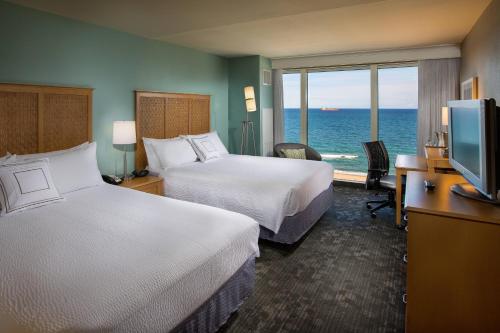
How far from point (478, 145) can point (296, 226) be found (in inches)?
72.0

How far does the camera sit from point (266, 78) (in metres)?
6.06

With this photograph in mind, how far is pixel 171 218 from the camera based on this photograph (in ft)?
7.33

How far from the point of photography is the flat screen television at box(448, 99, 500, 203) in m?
1.62

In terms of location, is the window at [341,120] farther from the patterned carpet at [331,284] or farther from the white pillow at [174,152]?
the patterned carpet at [331,284]

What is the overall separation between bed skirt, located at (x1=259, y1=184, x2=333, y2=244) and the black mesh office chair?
82cm

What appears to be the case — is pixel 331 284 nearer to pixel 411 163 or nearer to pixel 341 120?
pixel 411 163

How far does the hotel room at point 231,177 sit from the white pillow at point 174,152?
0.03 metres

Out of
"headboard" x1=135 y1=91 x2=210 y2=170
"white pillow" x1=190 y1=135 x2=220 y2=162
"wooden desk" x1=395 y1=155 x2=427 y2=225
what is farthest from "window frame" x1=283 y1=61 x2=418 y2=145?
"white pillow" x1=190 y1=135 x2=220 y2=162

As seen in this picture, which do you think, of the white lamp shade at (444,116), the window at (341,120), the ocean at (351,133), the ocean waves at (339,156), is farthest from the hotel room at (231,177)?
the ocean waves at (339,156)

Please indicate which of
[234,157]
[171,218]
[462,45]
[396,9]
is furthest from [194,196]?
[462,45]

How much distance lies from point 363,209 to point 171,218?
3136mm

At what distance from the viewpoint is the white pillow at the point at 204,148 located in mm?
4555

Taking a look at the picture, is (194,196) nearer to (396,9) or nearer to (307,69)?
(396,9)

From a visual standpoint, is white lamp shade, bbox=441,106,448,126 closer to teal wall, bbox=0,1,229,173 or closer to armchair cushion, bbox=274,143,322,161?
armchair cushion, bbox=274,143,322,161
